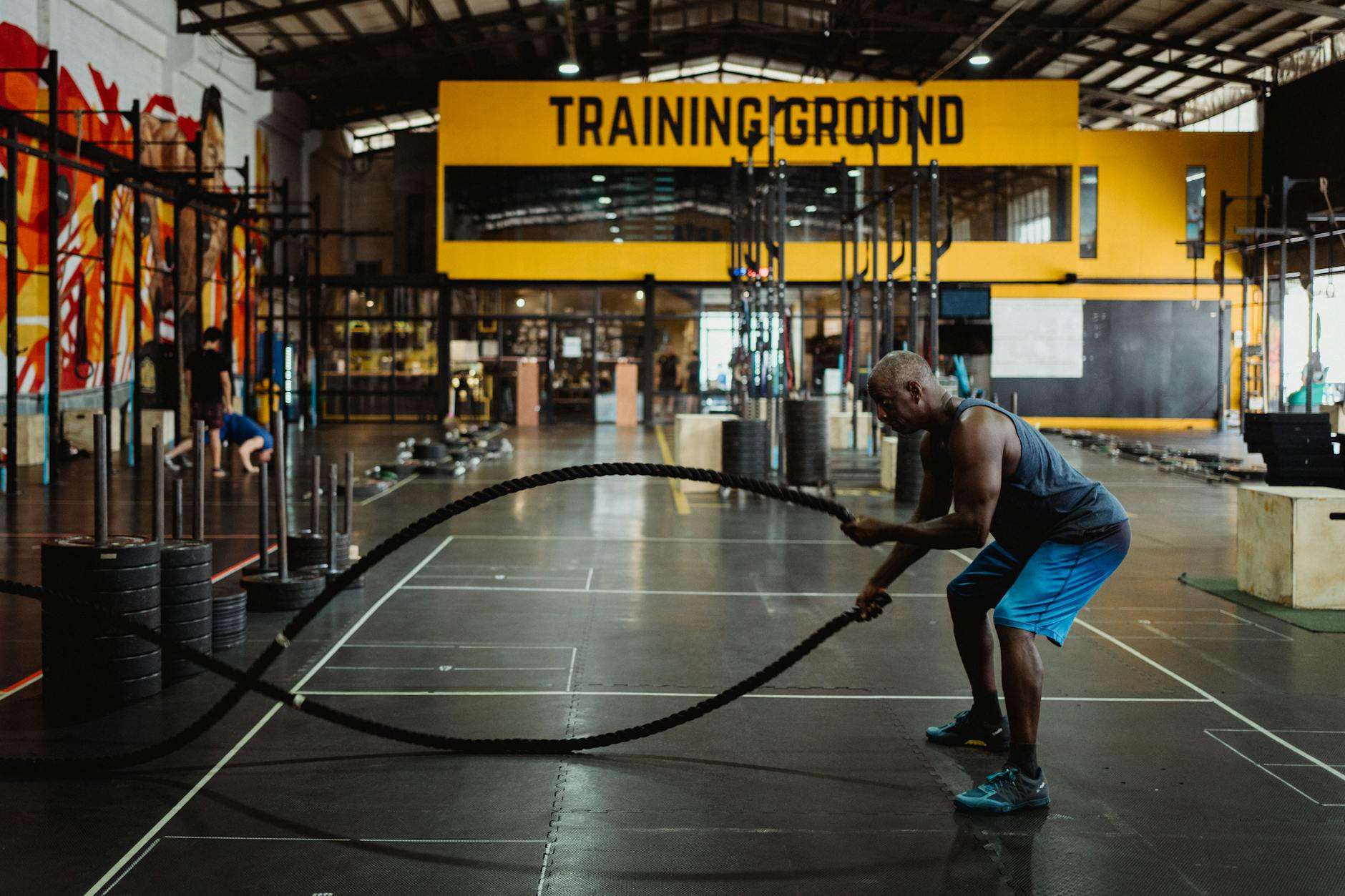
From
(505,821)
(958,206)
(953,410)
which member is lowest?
(505,821)

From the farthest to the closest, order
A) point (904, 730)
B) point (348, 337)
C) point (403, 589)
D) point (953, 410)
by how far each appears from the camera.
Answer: point (348, 337) < point (403, 589) < point (904, 730) < point (953, 410)

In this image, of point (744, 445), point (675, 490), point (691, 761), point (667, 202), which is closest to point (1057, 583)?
point (691, 761)

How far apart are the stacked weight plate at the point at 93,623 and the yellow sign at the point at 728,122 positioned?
2540 centimetres

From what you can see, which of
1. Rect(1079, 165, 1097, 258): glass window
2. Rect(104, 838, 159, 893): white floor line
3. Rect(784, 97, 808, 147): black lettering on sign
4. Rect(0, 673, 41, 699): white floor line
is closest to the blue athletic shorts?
Rect(104, 838, 159, 893): white floor line

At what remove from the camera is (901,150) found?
1155 inches

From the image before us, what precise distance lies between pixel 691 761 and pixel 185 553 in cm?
247

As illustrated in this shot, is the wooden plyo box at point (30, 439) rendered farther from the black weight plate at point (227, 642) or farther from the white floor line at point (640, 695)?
the white floor line at point (640, 695)

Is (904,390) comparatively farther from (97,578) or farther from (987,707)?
(97,578)

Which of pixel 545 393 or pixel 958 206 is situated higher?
pixel 958 206

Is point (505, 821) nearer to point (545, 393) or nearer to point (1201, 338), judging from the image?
point (545, 393)

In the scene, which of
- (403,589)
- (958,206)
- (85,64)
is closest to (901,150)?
(958,206)

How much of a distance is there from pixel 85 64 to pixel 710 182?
14.7m

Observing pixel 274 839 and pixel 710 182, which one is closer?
pixel 274 839

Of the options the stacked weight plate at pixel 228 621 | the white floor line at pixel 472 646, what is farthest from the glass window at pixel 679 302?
the stacked weight plate at pixel 228 621
